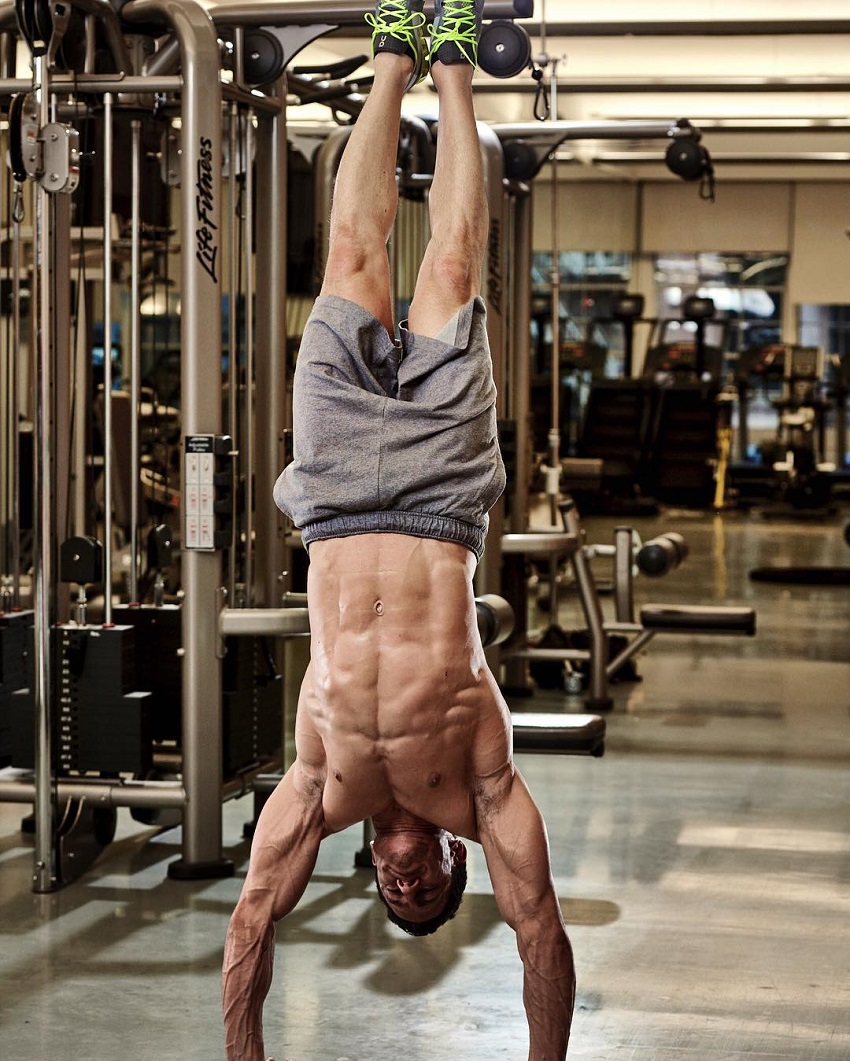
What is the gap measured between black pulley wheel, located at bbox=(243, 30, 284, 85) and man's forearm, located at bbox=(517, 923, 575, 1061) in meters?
2.50

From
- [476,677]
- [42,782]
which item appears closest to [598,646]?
[42,782]

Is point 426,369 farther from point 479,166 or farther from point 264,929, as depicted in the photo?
point 264,929

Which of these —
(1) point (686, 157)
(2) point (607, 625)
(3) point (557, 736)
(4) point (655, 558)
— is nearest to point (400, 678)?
(3) point (557, 736)

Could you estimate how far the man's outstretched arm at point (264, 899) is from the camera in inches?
88.4

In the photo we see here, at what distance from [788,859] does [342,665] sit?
2.18 metres

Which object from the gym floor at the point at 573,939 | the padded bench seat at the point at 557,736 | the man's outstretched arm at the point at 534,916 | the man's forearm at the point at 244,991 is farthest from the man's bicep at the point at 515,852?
the padded bench seat at the point at 557,736

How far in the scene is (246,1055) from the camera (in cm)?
224

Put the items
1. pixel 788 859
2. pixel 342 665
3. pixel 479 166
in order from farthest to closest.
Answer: pixel 788 859 → pixel 479 166 → pixel 342 665

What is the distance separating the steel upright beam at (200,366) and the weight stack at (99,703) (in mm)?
161

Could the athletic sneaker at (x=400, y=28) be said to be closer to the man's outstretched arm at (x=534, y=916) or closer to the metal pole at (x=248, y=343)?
the man's outstretched arm at (x=534, y=916)

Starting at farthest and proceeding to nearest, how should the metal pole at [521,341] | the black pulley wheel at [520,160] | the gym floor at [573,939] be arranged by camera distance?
the metal pole at [521,341], the black pulley wheel at [520,160], the gym floor at [573,939]

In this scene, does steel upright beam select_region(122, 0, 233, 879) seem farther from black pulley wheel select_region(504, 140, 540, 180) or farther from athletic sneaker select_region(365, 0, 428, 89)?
black pulley wheel select_region(504, 140, 540, 180)

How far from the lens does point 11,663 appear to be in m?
4.11

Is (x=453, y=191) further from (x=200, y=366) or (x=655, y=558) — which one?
(x=655, y=558)
